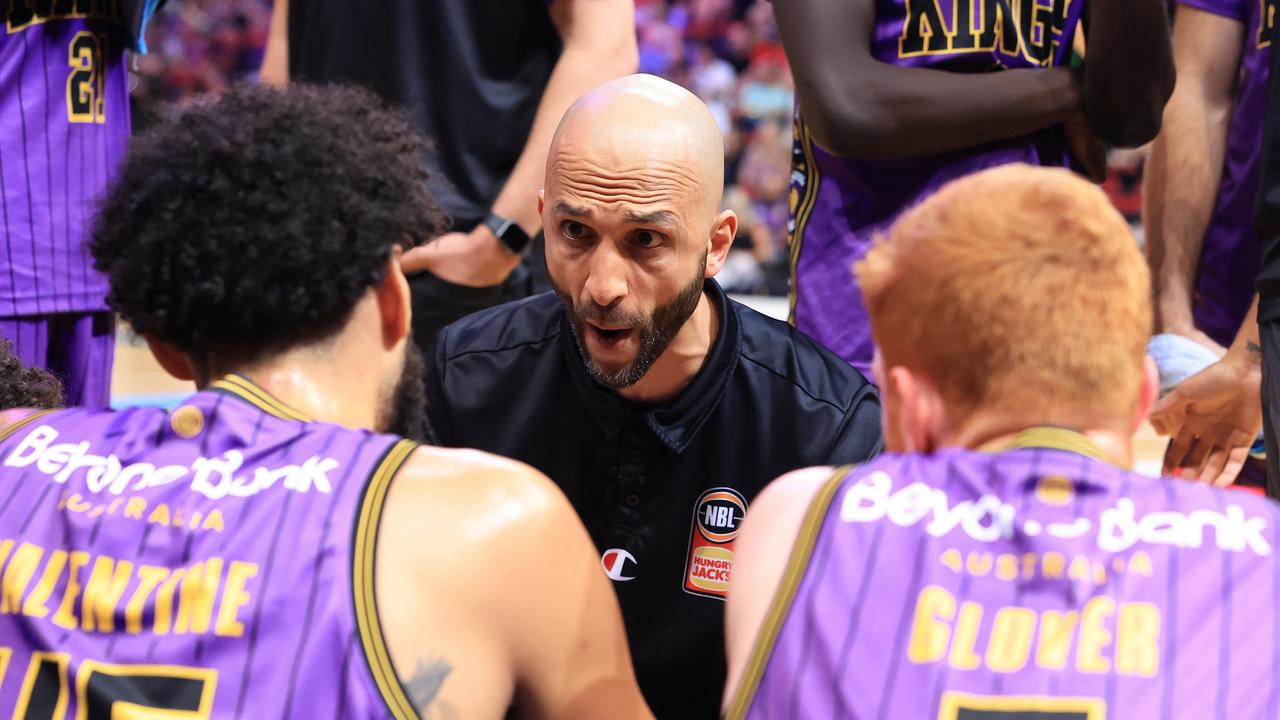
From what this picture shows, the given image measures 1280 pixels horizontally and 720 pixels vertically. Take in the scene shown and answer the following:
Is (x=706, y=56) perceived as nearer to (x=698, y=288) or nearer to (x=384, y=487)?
(x=698, y=288)

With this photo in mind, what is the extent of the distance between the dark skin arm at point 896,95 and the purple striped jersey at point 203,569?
148 centimetres

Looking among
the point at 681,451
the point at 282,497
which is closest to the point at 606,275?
the point at 681,451

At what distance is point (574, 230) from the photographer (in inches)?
103

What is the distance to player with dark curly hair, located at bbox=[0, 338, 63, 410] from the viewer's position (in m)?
2.15

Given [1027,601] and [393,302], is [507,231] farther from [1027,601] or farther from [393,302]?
[1027,601]

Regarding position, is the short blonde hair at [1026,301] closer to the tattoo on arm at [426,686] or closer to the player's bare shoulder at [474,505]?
the player's bare shoulder at [474,505]

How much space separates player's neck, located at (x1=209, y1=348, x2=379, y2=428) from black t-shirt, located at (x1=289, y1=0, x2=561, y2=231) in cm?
181

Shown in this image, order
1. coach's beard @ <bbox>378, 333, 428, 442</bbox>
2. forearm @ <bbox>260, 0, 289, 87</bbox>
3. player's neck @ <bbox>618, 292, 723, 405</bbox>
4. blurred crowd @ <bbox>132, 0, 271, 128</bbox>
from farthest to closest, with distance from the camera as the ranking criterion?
blurred crowd @ <bbox>132, 0, 271, 128</bbox>
forearm @ <bbox>260, 0, 289, 87</bbox>
player's neck @ <bbox>618, 292, 723, 405</bbox>
coach's beard @ <bbox>378, 333, 428, 442</bbox>

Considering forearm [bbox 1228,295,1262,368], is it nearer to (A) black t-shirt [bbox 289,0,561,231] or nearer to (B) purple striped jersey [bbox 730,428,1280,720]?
(B) purple striped jersey [bbox 730,428,1280,720]

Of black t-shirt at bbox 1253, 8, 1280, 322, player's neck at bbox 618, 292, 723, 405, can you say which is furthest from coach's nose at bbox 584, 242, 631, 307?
black t-shirt at bbox 1253, 8, 1280, 322

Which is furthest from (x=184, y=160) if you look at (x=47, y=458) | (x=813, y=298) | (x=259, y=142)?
(x=813, y=298)

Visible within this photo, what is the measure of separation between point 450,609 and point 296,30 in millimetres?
2549

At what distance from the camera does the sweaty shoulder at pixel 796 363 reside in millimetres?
2666

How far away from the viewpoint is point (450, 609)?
60.0 inches
